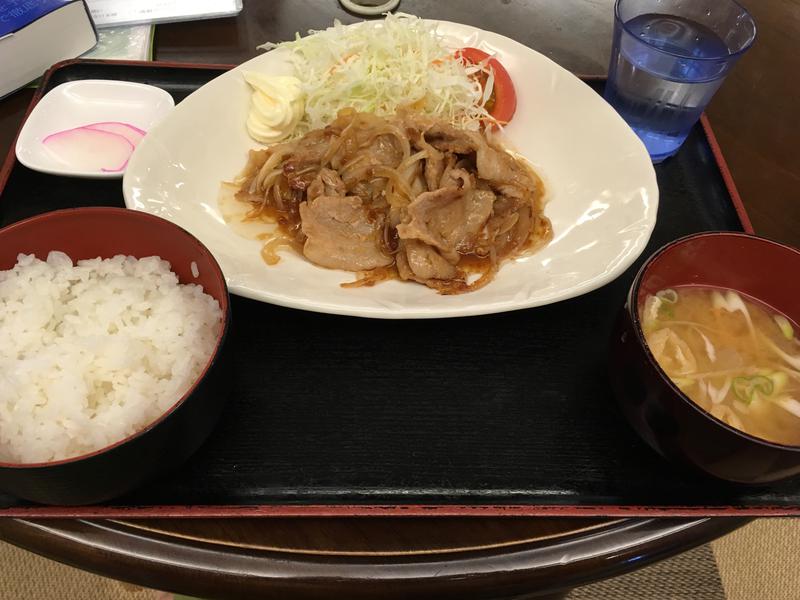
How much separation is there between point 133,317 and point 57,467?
44 centimetres

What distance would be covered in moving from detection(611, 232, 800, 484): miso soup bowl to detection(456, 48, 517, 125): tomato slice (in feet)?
3.37

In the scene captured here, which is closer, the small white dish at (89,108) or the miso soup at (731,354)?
the miso soup at (731,354)

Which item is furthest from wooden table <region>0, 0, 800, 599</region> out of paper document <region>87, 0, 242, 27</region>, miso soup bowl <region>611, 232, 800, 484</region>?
paper document <region>87, 0, 242, 27</region>

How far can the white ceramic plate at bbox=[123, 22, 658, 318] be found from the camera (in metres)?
1.64

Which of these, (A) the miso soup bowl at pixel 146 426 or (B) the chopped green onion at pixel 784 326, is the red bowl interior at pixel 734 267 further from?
(A) the miso soup bowl at pixel 146 426

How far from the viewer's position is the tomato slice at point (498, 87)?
231 centimetres

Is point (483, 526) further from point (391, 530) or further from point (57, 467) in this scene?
point (57, 467)

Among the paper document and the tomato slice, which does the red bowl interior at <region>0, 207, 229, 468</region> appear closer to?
the tomato slice

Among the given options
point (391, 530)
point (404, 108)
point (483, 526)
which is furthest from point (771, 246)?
point (404, 108)

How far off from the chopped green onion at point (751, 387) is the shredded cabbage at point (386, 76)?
4.31 feet

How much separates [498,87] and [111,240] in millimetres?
1531

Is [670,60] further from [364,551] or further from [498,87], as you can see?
[364,551]

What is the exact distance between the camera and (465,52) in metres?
2.43

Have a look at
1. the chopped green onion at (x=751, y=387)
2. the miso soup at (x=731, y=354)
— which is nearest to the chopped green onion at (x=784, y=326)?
the miso soup at (x=731, y=354)
